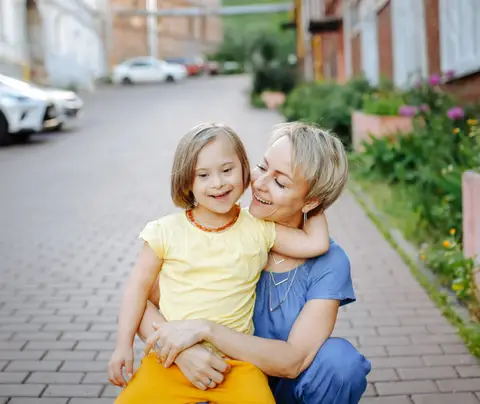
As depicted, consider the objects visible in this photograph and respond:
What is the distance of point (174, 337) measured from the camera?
91.4 inches

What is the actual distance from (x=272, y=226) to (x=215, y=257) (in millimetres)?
236

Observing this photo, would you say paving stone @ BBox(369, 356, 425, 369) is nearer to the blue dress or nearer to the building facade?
the blue dress

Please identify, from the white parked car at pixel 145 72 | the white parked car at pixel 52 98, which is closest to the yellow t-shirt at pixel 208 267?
the white parked car at pixel 52 98

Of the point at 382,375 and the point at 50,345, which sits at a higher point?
the point at 50,345

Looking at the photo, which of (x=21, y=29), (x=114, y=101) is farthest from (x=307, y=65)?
(x=21, y=29)

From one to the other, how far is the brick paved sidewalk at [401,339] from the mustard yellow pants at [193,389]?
1410mm

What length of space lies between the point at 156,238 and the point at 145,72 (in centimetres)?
4035

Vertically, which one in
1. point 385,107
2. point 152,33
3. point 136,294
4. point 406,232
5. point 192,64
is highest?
point 152,33

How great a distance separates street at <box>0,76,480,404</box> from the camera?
3.85 metres

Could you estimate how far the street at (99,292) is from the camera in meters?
3.85

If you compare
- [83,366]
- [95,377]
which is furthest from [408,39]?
[95,377]

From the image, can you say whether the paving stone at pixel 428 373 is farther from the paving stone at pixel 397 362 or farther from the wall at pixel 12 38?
the wall at pixel 12 38

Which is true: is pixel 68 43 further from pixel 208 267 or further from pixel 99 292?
pixel 208 267

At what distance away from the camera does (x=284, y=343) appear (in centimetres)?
242
